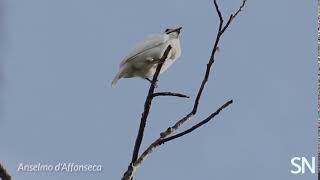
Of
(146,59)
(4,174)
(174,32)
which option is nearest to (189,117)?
(4,174)

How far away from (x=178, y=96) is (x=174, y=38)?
550 centimetres

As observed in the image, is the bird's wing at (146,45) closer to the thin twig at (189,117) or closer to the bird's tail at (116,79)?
the bird's tail at (116,79)

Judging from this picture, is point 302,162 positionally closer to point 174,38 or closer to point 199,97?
point 174,38

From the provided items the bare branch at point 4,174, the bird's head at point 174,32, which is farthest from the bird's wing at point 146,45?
the bare branch at point 4,174

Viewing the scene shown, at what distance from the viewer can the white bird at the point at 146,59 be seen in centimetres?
809

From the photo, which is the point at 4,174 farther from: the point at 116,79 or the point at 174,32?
the point at 174,32

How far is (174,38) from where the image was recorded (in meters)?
9.02

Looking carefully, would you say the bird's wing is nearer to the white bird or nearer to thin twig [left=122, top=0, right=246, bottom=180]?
the white bird

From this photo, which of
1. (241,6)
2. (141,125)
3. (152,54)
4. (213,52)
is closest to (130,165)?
(141,125)

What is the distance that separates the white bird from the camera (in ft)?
26.5

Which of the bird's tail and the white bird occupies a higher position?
the white bird

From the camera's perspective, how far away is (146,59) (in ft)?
26.5

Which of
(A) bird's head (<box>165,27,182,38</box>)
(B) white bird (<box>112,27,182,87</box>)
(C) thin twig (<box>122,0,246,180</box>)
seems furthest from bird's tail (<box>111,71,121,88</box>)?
(C) thin twig (<box>122,0,246,180</box>)

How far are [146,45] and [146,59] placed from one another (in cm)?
28
